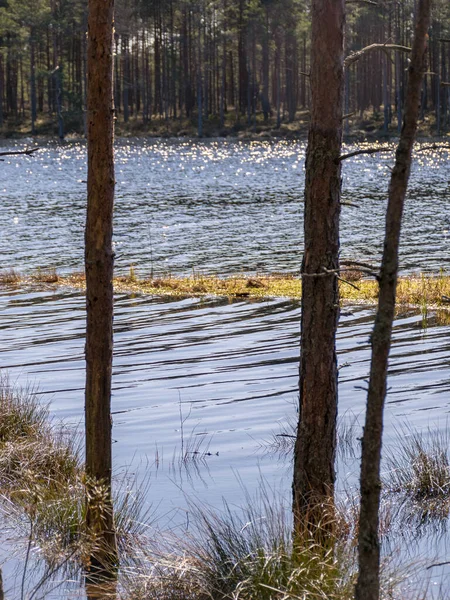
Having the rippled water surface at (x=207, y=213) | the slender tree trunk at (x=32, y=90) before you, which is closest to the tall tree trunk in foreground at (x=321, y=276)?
the rippled water surface at (x=207, y=213)

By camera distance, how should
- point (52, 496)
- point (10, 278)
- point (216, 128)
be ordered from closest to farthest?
point (52, 496)
point (10, 278)
point (216, 128)

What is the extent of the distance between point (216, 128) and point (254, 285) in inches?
2746

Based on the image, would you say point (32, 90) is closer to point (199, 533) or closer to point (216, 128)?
point (216, 128)

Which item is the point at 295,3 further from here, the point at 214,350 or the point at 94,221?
the point at 94,221

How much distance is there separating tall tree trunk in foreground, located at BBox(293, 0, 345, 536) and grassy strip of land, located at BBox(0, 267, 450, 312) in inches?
326

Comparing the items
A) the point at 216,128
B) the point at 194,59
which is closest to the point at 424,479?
the point at 216,128

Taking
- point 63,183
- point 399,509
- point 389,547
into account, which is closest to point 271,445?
point 399,509

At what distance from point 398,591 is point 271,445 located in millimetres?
3748

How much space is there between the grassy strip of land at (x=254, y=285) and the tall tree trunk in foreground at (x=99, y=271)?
29.0ft

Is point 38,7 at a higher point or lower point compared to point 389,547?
higher

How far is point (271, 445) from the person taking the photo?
321 inches

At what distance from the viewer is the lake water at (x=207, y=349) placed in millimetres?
7699

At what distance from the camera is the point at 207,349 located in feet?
39.6

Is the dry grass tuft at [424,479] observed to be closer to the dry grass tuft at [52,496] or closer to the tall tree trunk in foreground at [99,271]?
the dry grass tuft at [52,496]
